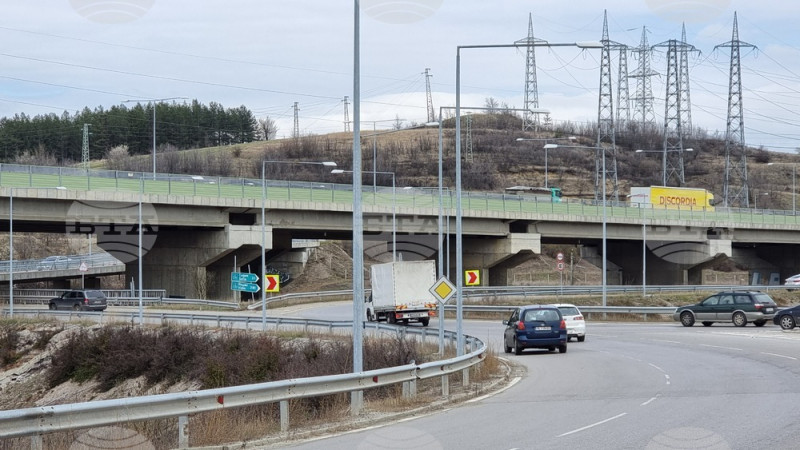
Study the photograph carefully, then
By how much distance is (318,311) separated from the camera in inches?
2510

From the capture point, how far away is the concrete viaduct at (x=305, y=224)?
5775 cm

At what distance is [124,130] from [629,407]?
150m

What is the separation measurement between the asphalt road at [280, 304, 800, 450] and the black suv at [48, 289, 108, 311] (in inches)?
1488

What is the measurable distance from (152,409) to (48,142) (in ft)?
472

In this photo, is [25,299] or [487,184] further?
[487,184]

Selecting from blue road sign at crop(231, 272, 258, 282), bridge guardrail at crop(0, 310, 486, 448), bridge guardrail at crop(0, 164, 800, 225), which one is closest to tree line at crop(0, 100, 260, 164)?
bridge guardrail at crop(0, 164, 800, 225)

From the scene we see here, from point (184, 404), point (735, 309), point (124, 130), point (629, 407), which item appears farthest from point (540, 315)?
point (124, 130)

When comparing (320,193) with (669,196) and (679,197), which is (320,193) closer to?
(669,196)

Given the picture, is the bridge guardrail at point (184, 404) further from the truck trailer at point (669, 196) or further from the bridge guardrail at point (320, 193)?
the truck trailer at point (669, 196)

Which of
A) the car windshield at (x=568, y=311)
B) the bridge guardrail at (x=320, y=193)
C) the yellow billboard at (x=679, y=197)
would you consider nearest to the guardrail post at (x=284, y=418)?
the car windshield at (x=568, y=311)

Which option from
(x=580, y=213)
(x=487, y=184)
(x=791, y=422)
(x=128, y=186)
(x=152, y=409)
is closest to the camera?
(x=152, y=409)

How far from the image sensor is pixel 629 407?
18.0m

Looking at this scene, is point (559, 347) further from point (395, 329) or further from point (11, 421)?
point (11, 421)

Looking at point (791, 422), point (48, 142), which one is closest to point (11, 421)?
point (791, 422)
